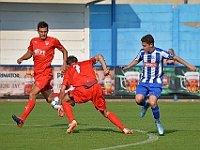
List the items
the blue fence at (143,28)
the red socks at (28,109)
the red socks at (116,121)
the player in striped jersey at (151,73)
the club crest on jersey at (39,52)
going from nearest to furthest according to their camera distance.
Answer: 1. the red socks at (116,121)
2. the player in striped jersey at (151,73)
3. the red socks at (28,109)
4. the club crest on jersey at (39,52)
5. the blue fence at (143,28)

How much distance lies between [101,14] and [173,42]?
3.94 metres

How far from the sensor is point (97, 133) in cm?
1249

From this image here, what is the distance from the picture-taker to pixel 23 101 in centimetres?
2467

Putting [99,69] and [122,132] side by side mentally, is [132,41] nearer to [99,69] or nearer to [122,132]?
[99,69]

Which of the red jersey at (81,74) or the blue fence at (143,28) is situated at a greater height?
the blue fence at (143,28)

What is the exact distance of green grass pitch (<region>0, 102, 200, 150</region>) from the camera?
34.5 feet

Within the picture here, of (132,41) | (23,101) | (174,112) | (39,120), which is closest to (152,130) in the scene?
(39,120)

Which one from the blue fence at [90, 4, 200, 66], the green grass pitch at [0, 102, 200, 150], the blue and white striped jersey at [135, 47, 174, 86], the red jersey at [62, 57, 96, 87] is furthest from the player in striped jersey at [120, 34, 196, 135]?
the blue fence at [90, 4, 200, 66]

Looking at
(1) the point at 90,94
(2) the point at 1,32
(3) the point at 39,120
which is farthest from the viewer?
(2) the point at 1,32

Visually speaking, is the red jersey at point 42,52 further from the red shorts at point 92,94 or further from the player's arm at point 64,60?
the red shorts at point 92,94

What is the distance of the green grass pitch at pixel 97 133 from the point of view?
10.5m

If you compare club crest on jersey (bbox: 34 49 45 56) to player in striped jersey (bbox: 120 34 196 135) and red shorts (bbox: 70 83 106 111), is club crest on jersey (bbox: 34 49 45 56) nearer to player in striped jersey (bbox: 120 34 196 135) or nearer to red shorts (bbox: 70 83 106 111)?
red shorts (bbox: 70 83 106 111)

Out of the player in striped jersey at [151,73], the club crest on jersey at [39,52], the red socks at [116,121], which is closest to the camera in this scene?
the red socks at [116,121]

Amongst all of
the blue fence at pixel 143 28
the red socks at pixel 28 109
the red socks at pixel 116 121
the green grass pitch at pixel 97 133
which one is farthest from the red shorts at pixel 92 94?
the blue fence at pixel 143 28
